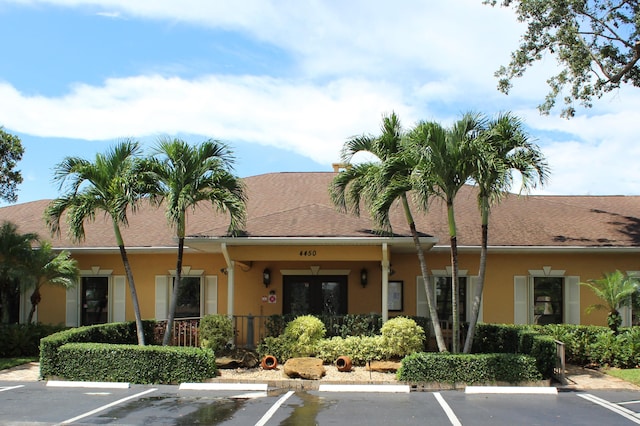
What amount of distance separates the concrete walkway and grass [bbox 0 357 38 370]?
6.7 inches

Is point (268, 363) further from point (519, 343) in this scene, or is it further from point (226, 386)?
point (519, 343)

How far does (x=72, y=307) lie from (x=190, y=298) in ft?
11.8

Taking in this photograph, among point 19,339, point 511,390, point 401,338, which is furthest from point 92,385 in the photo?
point 511,390

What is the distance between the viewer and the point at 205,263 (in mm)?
18344

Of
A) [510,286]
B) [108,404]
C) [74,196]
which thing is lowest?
[108,404]

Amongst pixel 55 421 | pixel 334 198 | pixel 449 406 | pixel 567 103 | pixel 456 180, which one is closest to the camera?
pixel 55 421

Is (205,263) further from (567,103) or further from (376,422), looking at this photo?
(567,103)

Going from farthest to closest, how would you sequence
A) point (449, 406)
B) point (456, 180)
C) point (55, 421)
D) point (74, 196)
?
point (74, 196) → point (456, 180) → point (449, 406) → point (55, 421)

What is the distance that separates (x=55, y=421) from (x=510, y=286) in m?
13.0

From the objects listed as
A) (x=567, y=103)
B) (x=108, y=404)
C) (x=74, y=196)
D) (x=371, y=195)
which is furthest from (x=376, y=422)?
(x=567, y=103)

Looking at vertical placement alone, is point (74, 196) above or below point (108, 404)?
above

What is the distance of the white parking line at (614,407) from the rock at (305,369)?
511 cm

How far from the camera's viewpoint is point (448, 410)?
10.3m

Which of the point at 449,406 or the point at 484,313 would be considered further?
the point at 484,313
